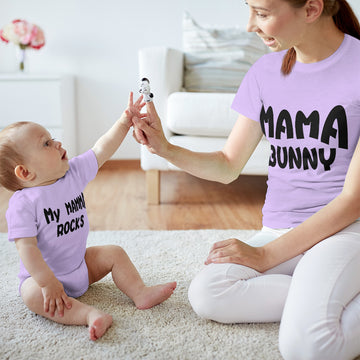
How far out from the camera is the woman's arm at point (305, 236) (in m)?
1.02

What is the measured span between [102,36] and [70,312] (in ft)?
8.01

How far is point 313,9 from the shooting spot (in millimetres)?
1043

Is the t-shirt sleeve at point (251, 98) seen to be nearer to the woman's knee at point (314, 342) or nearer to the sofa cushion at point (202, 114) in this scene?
the woman's knee at point (314, 342)

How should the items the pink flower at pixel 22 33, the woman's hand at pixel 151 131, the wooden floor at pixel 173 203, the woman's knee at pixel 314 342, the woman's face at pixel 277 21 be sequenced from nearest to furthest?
the woman's knee at pixel 314 342
the woman's face at pixel 277 21
the woman's hand at pixel 151 131
the wooden floor at pixel 173 203
the pink flower at pixel 22 33

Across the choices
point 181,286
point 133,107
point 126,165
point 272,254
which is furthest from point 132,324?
point 126,165

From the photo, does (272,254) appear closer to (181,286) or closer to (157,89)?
(181,286)

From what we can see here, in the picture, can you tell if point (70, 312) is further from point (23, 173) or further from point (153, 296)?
point (23, 173)

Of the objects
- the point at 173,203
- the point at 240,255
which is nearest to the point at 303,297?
the point at 240,255

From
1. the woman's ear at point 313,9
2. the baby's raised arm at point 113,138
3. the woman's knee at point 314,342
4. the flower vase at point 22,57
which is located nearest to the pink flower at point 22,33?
the flower vase at point 22,57

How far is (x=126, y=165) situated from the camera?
3.31 metres

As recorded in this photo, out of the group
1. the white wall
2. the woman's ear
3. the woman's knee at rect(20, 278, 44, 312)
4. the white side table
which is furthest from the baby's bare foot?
the white wall

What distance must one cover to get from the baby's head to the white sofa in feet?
3.49

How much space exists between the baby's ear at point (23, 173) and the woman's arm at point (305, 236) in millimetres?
446

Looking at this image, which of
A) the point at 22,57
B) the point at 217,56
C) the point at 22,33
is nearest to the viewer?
Result: the point at 217,56
